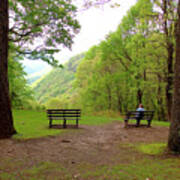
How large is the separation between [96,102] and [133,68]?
432 inches

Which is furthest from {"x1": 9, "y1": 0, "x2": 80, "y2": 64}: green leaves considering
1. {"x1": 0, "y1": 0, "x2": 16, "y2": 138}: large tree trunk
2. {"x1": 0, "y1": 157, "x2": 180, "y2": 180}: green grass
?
{"x1": 0, "y1": 157, "x2": 180, "y2": 180}: green grass

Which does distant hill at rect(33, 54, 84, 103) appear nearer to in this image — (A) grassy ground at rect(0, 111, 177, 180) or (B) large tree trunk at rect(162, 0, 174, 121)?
(B) large tree trunk at rect(162, 0, 174, 121)

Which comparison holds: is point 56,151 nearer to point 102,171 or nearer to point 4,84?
point 102,171

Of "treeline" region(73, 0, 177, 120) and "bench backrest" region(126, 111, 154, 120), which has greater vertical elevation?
"treeline" region(73, 0, 177, 120)

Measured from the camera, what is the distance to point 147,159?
14.2 feet

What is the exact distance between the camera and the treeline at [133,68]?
15840mm

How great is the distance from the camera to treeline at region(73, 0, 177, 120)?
52.0ft

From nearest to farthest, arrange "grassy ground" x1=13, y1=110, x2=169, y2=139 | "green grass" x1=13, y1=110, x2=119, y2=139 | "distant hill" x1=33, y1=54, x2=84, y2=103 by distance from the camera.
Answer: "green grass" x1=13, y1=110, x2=119, y2=139
"grassy ground" x1=13, y1=110, x2=169, y2=139
"distant hill" x1=33, y1=54, x2=84, y2=103

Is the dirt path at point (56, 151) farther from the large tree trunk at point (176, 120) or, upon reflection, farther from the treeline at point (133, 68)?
the treeline at point (133, 68)

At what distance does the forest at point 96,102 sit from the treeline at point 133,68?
118mm

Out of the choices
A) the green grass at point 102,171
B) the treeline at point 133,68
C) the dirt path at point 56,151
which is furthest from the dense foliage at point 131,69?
the green grass at point 102,171

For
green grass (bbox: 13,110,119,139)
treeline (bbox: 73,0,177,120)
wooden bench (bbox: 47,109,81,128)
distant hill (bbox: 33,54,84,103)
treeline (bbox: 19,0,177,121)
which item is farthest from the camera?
distant hill (bbox: 33,54,84,103)

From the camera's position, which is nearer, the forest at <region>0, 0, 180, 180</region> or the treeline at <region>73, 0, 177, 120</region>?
the forest at <region>0, 0, 180, 180</region>

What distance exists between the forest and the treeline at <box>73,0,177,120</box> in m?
0.12
